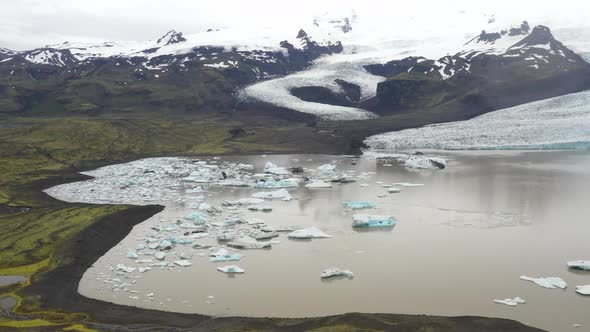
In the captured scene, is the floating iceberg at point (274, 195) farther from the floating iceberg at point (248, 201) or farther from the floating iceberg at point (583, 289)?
the floating iceberg at point (583, 289)

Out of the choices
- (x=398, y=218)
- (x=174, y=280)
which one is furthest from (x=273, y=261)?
(x=398, y=218)

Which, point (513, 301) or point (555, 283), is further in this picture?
point (555, 283)

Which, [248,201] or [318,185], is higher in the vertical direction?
[318,185]

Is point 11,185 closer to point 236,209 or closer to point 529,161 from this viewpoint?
point 236,209

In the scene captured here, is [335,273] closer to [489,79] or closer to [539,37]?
[489,79]

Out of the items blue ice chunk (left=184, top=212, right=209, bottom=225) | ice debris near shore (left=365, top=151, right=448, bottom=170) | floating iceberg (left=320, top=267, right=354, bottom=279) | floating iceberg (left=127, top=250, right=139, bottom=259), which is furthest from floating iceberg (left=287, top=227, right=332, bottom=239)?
ice debris near shore (left=365, top=151, right=448, bottom=170)

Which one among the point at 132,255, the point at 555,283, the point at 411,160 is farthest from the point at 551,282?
the point at 411,160

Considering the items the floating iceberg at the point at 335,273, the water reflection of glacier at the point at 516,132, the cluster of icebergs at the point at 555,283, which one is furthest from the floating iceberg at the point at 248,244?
the water reflection of glacier at the point at 516,132
